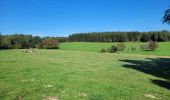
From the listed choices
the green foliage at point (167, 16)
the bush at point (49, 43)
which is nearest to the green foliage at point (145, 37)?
the bush at point (49, 43)

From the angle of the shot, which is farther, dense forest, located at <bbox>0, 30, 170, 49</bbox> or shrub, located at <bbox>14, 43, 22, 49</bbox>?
dense forest, located at <bbox>0, 30, 170, 49</bbox>

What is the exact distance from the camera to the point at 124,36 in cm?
14150

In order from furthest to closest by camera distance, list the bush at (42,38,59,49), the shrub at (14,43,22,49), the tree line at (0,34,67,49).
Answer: the shrub at (14,43,22,49), the tree line at (0,34,67,49), the bush at (42,38,59,49)

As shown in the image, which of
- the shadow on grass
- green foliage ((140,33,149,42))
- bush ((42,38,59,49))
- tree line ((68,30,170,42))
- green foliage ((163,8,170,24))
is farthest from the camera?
green foliage ((140,33,149,42))

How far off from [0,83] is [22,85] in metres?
1.33

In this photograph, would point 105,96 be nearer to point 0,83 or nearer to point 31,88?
point 31,88

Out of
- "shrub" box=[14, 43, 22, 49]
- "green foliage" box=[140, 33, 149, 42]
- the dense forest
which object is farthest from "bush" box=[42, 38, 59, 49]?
"green foliage" box=[140, 33, 149, 42]

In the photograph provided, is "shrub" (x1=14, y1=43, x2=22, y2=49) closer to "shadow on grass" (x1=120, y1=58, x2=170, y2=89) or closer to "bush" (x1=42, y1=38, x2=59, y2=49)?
"bush" (x1=42, y1=38, x2=59, y2=49)

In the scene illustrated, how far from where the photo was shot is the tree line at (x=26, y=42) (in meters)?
101

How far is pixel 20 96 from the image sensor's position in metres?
10.5

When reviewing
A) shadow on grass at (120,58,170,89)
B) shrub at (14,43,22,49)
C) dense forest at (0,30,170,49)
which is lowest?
shadow on grass at (120,58,170,89)

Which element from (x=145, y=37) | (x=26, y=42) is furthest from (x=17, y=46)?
(x=145, y=37)

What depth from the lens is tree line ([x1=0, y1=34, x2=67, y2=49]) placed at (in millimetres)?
100756

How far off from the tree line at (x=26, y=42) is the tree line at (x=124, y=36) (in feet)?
138
